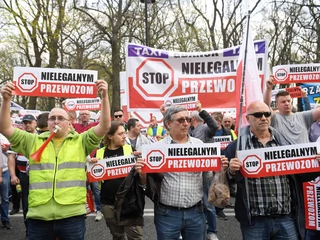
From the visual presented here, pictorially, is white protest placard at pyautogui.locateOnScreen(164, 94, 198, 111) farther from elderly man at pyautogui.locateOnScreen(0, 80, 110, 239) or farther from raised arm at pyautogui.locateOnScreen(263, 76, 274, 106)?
elderly man at pyautogui.locateOnScreen(0, 80, 110, 239)

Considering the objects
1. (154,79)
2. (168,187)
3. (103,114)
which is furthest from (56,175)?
(154,79)

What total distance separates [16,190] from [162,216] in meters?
5.05

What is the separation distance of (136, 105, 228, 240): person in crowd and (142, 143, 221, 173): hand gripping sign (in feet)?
0.24

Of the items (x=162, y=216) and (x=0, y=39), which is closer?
(x=162, y=216)

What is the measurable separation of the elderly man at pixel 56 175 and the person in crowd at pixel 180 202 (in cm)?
56

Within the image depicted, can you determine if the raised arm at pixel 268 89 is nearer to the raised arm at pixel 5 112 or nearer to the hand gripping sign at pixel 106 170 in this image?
the hand gripping sign at pixel 106 170

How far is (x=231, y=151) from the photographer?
10.1 ft

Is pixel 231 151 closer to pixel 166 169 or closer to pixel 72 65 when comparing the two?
pixel 166 169

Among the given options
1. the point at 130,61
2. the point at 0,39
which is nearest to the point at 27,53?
the point at 0,39

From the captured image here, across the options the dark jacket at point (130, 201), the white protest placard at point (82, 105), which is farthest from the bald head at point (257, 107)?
the white protest placard at point (82, 105)

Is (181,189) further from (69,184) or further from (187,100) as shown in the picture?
(187,100)

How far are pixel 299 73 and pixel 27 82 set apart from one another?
463cm

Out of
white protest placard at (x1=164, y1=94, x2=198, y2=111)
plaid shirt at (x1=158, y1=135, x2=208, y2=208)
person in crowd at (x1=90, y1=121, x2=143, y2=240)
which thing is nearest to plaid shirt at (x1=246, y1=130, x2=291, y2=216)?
plaid shirt at (x1=158, y1=135, x2=208, y2=208)

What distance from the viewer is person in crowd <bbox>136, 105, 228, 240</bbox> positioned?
9.79ft
